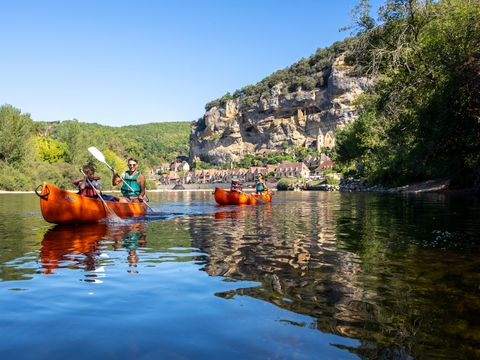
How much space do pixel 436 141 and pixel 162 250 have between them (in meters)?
19.4

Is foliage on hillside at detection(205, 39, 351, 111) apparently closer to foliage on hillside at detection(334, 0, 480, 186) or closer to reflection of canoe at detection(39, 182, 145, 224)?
foliage on hillside at detection(334, 0, 480, 186)

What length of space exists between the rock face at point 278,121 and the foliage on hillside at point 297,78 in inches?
88.7

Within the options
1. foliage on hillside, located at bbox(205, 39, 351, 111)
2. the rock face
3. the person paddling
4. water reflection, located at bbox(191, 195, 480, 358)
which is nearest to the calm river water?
water reflection, located at bbox(191, 195, 480, 358)

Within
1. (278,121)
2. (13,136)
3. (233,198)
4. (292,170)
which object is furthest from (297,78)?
(233,198)

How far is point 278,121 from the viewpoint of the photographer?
16012 centimetres

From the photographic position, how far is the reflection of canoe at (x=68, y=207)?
1234cm

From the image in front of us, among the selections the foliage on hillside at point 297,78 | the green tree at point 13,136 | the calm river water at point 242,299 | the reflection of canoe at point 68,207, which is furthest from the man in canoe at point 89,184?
the foliage on hillside at point 297,78

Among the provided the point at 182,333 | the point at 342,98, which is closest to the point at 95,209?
the point at 182,333

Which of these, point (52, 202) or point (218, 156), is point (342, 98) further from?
point (52, 202)

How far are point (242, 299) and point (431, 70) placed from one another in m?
21.7

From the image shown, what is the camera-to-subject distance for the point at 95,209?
521 inches

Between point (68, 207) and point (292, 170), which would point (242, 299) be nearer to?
point (68, 207)

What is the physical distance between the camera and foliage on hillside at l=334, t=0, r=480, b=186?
19.8 m

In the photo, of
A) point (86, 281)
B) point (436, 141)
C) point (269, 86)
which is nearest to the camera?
point (86, 281)
